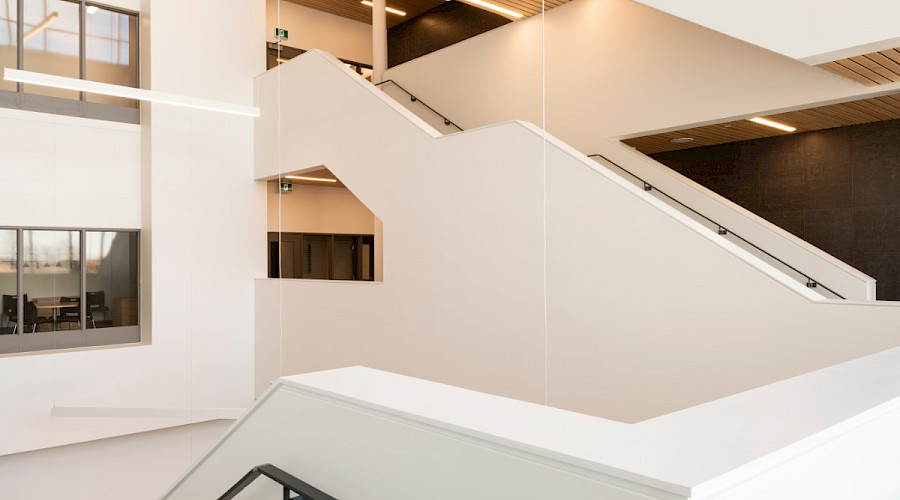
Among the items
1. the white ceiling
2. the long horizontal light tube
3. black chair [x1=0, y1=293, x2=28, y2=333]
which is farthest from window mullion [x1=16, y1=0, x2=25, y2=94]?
the white ceiling

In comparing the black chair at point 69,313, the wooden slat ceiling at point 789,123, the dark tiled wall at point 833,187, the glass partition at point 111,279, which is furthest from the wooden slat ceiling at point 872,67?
the black chair at point 69,313

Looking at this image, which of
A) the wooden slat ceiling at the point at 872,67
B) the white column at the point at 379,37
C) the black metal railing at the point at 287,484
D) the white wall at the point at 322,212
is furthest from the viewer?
the white wall at the point at 322,212

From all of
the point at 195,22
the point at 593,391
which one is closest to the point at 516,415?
the point at 593,391

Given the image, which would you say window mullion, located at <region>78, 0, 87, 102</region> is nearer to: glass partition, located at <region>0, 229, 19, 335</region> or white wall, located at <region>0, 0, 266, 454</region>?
white wall, located at <region>0, 0, 266, 454</region>

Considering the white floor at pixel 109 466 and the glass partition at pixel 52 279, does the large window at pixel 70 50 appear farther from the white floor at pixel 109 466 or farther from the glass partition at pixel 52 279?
the white floor at pixel 109 466

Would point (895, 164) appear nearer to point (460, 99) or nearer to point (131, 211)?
point (460, 99)

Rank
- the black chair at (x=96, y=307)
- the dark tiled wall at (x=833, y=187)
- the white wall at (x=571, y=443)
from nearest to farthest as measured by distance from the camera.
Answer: the white wall at (x=571, y=443) → the dark tiled wall at (x=833, y=187) → the black chair at (x=96, y=307)

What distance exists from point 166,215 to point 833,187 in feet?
35.1

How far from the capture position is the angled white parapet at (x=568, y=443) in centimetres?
167

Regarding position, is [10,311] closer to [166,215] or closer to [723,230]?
[166,215]

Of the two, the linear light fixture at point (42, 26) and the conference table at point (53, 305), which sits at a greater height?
the linear light fixture at point (42, 26)

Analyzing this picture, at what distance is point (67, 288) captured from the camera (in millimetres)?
10352

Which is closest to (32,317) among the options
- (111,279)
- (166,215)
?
(111,279)

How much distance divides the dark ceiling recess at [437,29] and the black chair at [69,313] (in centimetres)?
878
